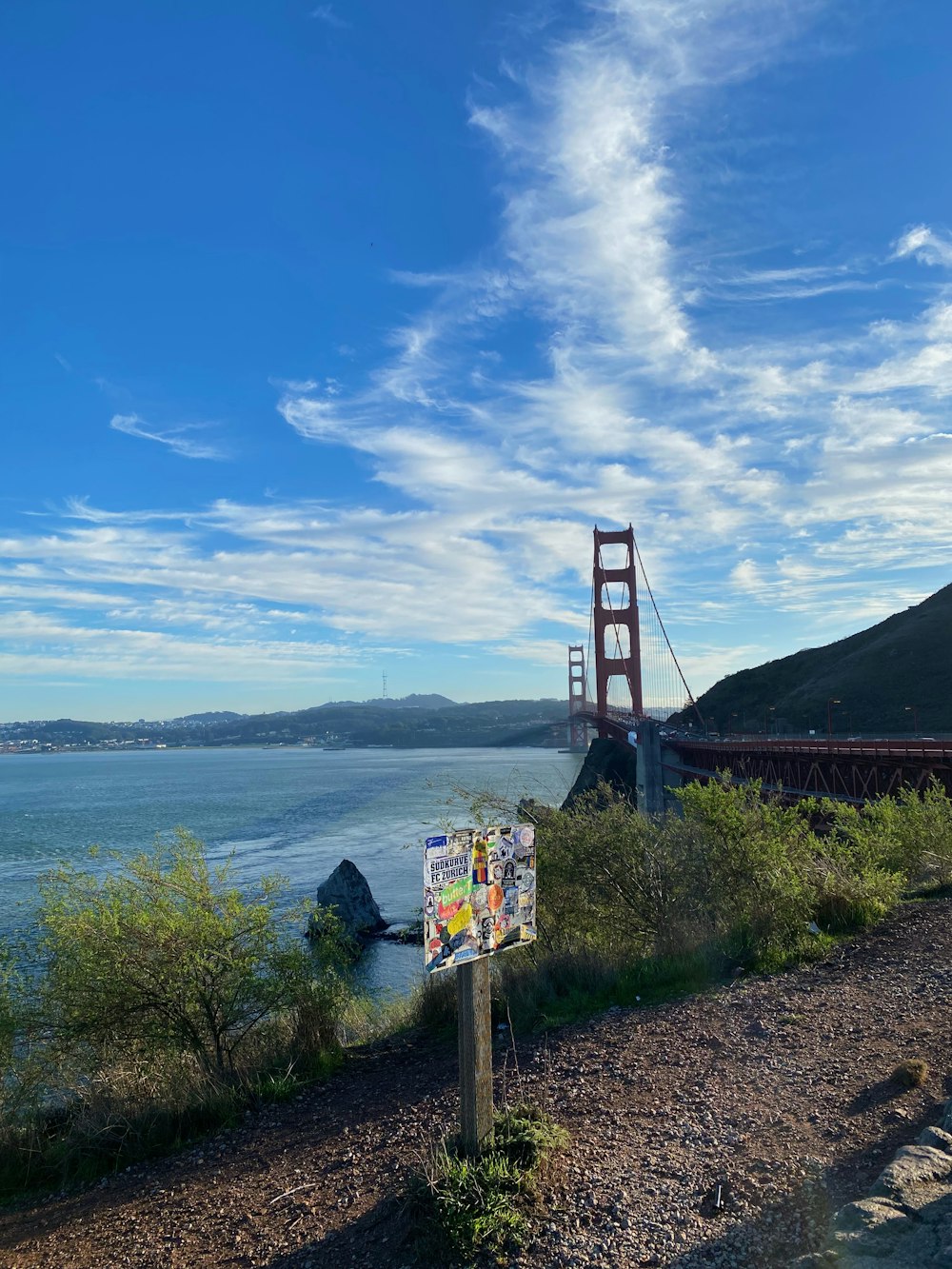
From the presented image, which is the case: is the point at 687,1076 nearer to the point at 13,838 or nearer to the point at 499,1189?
the point at 499,1189

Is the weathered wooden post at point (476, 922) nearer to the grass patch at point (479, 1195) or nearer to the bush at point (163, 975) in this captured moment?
the grass patch at point (479, 1195)

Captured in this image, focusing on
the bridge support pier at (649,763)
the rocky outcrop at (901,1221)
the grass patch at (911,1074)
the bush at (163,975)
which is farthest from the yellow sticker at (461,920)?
the bridge support pier at (649,763)

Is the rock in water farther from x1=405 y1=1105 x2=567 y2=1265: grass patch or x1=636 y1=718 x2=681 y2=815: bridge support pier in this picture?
x1=405 y1=1105 x2=567 y2=1265: grass patch

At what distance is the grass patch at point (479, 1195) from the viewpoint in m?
3.88

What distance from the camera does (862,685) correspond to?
60.0m

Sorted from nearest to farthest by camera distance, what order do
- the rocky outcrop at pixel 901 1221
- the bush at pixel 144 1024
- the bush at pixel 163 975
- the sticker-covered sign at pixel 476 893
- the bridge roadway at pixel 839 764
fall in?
the rocky outcrop at pixel 901 1221 → the sticker-covered sign at pixel 476 893 → the bush at pixel 144 1024 → the bush at pixel 163 975 → the bridge roadway at pixel 839 764

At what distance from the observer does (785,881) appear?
8984 millimetres

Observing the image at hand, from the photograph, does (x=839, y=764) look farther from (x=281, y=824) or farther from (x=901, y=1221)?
(x=281, y=824)

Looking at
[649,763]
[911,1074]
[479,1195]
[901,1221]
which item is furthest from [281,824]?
[901,1221]

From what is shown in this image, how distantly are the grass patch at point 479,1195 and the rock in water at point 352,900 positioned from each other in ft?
68.8

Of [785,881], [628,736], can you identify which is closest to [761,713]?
[628,736]

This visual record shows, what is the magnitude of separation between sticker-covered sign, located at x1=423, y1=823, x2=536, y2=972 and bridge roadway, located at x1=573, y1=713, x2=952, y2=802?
10499mm

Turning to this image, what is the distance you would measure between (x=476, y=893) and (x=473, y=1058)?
2.86 ft

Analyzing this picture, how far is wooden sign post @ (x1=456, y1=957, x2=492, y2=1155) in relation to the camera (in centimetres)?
431
